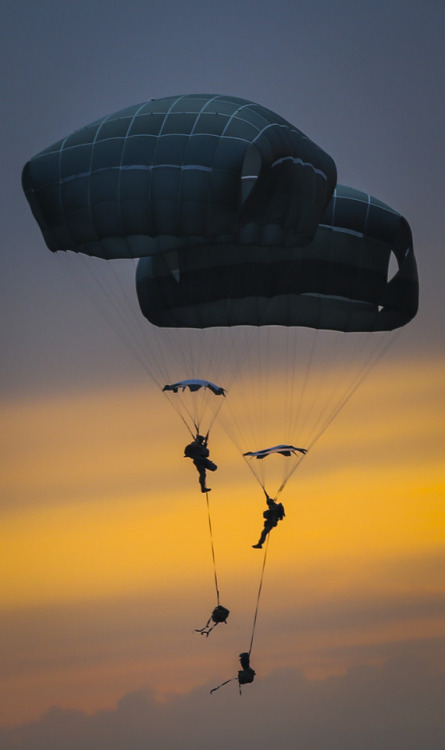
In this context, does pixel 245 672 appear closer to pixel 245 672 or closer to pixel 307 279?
pixel 245 672

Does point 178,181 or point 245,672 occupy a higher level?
point 178,181

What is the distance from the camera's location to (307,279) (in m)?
56.4

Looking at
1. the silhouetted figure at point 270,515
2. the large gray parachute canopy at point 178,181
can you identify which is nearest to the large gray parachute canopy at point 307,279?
the large gray parachute canopy at point 178,181

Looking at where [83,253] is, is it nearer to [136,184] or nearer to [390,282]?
[136,184]

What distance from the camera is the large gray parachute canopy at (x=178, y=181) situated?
49.4 m

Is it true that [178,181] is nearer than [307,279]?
Yes

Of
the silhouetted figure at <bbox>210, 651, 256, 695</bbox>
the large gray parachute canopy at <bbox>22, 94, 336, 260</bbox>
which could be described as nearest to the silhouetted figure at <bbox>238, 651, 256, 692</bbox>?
the silhouetted figure at <bbox>210, 651, 256, 695</bbox>

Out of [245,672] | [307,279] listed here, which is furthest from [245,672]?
[307,279]

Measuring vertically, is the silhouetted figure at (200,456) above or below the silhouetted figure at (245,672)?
above

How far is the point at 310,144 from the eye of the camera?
52312 mm

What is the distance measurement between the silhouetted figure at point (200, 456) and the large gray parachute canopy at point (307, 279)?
21.0ft

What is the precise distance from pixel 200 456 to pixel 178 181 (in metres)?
7.49

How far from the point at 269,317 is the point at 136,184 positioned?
30.0 feet

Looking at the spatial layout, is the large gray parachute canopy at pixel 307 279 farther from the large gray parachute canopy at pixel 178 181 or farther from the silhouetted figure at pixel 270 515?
the silhouetted figure at pixel 270 515
